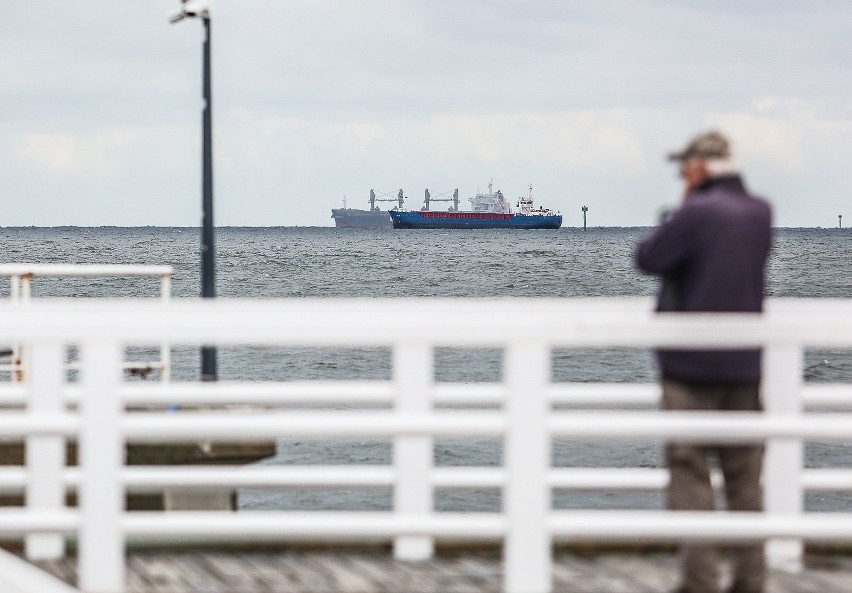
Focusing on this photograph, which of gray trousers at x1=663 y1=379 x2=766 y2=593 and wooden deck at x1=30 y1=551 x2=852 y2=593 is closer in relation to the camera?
gray trousers at x1=663 y1=379 x2=766 y2=593

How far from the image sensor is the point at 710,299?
4.04 meters

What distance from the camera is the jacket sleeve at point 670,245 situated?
3975 millimetres

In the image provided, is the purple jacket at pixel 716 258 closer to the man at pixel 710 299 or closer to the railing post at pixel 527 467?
the man at pixel 710 299

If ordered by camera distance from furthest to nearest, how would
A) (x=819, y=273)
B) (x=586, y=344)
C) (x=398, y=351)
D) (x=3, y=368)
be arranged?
(x=819, y=273), (x=3, y=368), (x=398, y=351), (x=586, y=344)

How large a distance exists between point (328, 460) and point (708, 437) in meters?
16.8

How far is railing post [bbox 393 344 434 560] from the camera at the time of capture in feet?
15.6

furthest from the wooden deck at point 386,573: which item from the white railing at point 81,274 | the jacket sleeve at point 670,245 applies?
the white railing at point 81,274

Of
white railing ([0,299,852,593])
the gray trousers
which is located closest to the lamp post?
white railing ([0,299,852,593])

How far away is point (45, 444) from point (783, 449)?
267 cm

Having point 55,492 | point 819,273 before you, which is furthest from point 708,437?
point 819,273

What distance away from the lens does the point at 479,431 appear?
396 centimetres

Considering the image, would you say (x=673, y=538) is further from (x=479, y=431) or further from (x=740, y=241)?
(x=740, y=241)

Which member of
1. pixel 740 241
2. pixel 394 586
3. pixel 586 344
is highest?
pixel 740 241

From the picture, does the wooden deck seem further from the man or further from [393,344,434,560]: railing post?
the man
